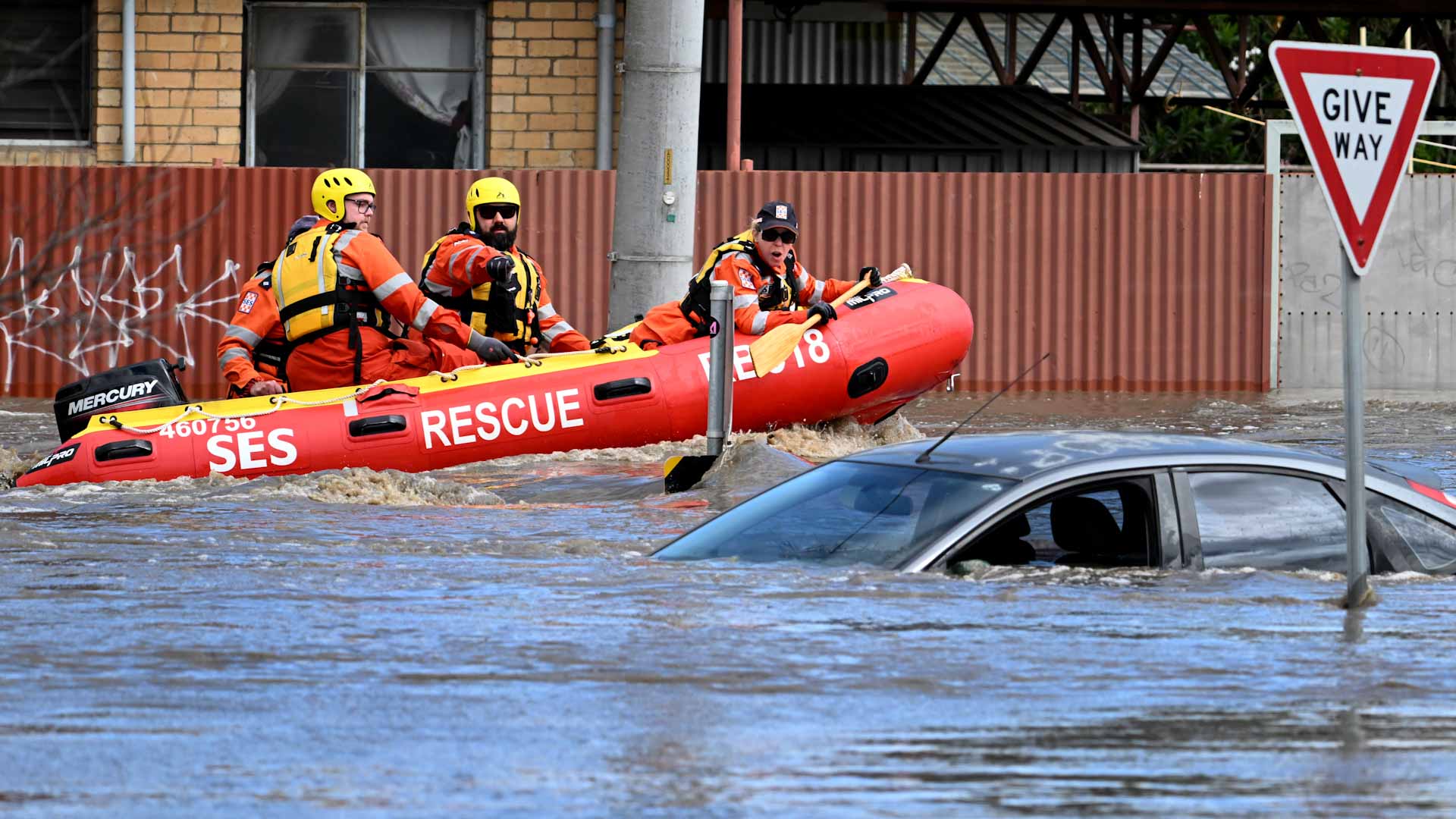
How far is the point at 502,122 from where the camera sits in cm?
2061

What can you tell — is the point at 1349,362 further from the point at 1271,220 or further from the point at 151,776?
the point at 1271,220

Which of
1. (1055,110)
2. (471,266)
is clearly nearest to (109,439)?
(471,266)

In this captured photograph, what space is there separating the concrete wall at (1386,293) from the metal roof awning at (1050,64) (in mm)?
12681

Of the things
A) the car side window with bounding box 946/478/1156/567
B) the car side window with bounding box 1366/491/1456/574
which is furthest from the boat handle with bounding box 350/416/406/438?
the car side window with bounding box 1366/491/1456/574

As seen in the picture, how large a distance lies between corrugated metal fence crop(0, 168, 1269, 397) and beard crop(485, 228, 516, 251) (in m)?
5.04

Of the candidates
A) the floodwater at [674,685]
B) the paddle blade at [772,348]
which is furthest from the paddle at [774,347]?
the floodwater at [674,685]

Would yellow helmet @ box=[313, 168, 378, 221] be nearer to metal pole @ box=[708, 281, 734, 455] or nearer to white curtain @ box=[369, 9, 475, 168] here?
metal pole @ box=[708, 281, 734, 455]

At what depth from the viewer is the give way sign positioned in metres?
6.68

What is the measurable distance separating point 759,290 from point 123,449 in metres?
3.99

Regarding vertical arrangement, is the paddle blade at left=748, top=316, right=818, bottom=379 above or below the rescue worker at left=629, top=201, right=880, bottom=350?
below

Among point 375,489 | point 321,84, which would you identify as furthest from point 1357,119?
point 321,84

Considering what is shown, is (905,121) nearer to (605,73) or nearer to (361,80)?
(605,73)

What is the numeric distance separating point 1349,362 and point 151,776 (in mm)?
3846

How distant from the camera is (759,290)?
1337 cm
